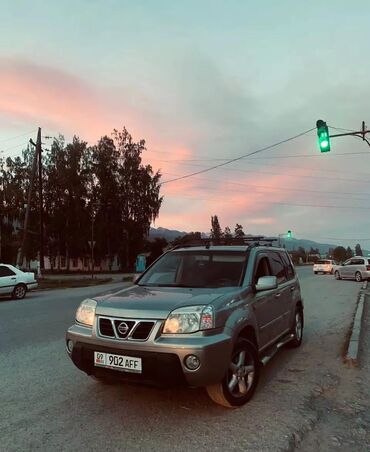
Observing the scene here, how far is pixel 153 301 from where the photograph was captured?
4461 mm

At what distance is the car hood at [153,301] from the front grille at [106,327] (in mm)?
79

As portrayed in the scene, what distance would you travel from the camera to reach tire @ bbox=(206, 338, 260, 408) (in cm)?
432

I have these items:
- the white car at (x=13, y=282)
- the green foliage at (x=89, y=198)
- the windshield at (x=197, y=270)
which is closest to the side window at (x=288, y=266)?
the windshield at (x=197, y=270)

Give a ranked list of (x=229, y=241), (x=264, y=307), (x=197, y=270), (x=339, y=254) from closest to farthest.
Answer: (x=264, y=307)
(x=197, y=270)
(x=229, y=241)
(x=339, y=254)

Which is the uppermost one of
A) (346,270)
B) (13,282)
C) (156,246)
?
(156,246)

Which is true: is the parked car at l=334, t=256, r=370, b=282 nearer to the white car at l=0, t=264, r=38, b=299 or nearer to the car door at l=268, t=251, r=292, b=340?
the white car at l=0, t=264, r=38, b=299

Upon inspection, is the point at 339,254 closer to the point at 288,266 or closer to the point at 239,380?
the point at 288,266

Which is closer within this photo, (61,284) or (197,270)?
(197,270)

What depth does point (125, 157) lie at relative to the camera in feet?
182

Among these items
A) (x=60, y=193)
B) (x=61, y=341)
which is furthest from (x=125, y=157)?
(x=61, y=341)

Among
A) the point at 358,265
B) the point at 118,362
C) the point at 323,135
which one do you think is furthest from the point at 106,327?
the point at 358,265

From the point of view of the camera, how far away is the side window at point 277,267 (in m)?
6.47

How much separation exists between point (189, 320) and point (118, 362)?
2.59 feet

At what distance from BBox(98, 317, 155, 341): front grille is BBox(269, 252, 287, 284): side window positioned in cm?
275
